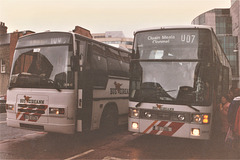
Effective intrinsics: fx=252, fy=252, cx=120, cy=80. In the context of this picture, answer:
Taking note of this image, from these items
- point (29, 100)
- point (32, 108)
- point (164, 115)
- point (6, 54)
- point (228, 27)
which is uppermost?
point (228, 27)

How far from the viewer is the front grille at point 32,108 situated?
7221 millimetres

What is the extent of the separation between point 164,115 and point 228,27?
70.8 meters

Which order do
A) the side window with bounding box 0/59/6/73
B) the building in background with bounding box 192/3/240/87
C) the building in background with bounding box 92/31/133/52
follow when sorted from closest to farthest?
the side window with bounding box 0/59/6/73 < the building in background with bounding box 192/3/240/87 < the building in background with bounding box 92/31/133/52

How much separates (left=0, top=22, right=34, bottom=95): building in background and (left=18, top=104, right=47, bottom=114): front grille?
23424mm

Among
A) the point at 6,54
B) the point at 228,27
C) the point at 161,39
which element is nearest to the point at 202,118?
the point at 161,39

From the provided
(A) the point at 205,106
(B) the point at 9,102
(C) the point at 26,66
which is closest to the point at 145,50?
(A) the point at 205,106

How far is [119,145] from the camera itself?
7754 millimetres

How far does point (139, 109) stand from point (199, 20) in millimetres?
74820

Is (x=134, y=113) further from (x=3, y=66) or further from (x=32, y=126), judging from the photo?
(x=3, y=66)

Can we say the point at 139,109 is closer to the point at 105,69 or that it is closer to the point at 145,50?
the point at 145,50

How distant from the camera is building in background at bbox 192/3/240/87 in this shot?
214ft

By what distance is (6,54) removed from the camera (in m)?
29.6

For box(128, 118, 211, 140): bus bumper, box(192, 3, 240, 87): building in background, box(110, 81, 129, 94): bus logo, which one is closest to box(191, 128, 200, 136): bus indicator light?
box(128, 118, 211, 140): bus bumper

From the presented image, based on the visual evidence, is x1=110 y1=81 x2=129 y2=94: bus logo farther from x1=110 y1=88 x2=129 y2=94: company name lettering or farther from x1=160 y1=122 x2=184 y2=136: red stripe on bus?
x1=160 y1=122 x2=184 y2=136: red stripe on bus
